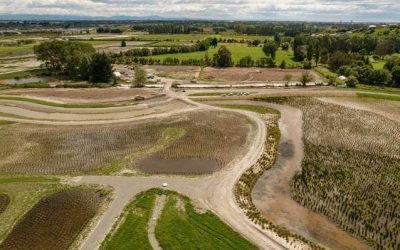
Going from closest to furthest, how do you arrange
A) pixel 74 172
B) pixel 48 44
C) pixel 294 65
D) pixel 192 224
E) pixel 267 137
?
pixel 192 224, pixel 74 172, pixel 267 137, pixel 48 44, pixel 294 65

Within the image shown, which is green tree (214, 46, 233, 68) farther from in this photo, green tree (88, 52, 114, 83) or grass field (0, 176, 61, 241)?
grass field (0, 176, 61, 241)

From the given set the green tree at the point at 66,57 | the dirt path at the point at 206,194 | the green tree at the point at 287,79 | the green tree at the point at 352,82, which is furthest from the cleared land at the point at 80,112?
the green tree at the point at 352,82

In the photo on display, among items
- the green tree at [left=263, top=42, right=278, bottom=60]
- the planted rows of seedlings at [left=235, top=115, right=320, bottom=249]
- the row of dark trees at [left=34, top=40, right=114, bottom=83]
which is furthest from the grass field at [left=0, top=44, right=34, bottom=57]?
the planted rows of seedlings at [left=235, top=115, right=320, bottom=249]

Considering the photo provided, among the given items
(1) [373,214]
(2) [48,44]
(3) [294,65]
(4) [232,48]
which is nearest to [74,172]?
(1) [373,214]

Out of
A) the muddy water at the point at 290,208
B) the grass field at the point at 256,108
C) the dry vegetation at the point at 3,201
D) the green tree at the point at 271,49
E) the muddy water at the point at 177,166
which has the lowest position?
the dry vegetation at the point at 3,201

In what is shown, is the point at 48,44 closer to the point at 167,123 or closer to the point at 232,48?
the point at 167,123

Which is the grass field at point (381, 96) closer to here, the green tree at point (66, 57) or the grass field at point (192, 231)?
the grass field at point (192, 231)
